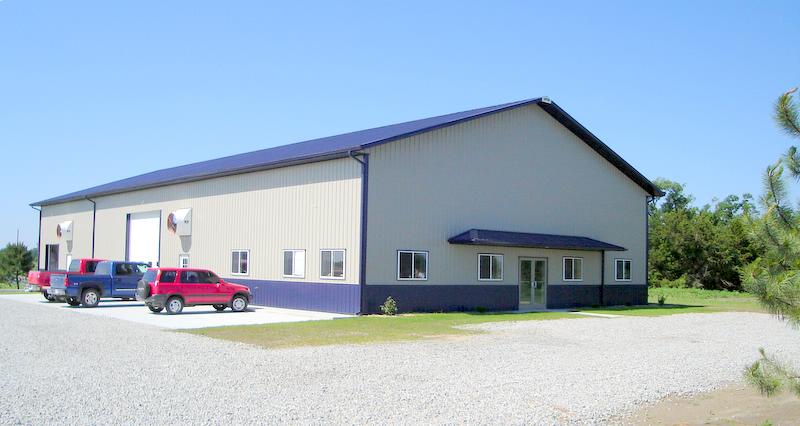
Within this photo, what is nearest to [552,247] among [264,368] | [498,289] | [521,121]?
[498,289]

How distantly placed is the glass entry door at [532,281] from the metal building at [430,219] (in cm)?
7

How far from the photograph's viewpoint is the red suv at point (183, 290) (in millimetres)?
24469

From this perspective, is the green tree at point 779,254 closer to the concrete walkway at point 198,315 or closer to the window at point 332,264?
the concrete walkway at point 198,315

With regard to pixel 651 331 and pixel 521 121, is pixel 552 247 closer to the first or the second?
pixel 521 121

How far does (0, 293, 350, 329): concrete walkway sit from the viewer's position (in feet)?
70.3

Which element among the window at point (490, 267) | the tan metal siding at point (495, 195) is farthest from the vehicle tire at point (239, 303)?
the window at point (490, 267)

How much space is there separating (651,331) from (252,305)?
14993mm

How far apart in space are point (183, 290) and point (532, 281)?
529 inches

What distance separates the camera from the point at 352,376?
465 inches

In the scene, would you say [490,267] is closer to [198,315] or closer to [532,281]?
[532,281]

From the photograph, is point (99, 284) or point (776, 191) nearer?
point (776, 191)

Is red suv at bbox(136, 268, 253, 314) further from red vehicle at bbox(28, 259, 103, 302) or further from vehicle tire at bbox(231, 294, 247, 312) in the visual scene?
red vehicle at bbox(28, 259, 103, 302)

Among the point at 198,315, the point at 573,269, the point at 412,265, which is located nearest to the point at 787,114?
the point at 412,265

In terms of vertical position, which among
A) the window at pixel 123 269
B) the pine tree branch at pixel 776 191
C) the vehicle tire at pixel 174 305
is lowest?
the vehicle tire at pixel 174 305
